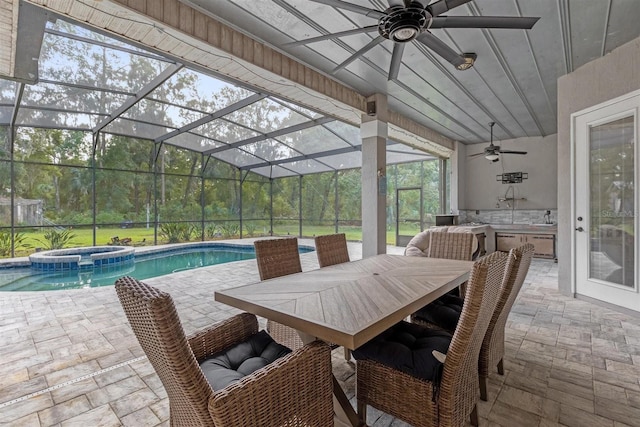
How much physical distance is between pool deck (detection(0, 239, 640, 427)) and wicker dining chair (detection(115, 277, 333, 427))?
645mm

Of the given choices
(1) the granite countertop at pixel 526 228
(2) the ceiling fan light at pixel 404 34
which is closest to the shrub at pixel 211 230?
(1) the granite countertop at pixel 526 228

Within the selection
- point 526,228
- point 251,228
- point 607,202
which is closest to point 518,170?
point 526,228

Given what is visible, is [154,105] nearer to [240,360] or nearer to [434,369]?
[240,360]

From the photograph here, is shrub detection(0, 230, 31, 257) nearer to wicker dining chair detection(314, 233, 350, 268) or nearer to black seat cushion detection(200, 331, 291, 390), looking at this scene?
wicker dining chair detection(314, 233, 350, 268)

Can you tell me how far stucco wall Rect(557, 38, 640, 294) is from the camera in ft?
10.9

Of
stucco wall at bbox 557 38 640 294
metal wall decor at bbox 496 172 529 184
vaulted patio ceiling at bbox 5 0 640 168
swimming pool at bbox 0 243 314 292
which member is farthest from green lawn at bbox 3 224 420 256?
vaulted patio ceiling at bbox 5 0 640 168

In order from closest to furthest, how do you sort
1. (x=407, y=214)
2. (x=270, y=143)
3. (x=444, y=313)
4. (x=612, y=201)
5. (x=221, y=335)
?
(x=221, y=335), (x=444, y=313), (x=612, y=201), (x=270, y=143), (x=407, y=214)

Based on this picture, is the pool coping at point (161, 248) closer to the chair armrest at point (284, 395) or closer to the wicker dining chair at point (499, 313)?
the wicker dining chair at point (499, 313)

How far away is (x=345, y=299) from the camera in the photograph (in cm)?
164

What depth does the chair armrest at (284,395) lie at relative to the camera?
3.28 feet

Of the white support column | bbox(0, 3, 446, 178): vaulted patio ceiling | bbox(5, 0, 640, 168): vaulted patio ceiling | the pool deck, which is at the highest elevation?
bbox(0, 3, 446, 178): vaulted patio ceiling

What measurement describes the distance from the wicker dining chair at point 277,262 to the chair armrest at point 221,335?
45 centimetres

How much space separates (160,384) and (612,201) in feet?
16.6

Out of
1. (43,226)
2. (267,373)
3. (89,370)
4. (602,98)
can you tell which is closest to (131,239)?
(43,226)
